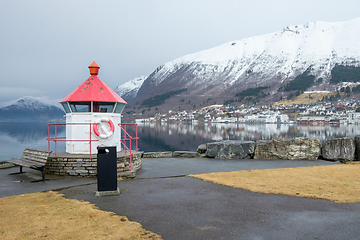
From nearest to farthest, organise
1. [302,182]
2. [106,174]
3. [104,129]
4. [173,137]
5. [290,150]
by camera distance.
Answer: [106,174] < [302,182] < [104,129] < [290,150] < [173,137]

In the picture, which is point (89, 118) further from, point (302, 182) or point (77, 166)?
point (302, 182)

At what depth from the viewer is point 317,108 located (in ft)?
651

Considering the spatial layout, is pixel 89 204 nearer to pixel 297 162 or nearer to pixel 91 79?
pixel 91 79

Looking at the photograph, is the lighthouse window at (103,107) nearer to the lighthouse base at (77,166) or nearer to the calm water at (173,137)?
the lighthouse base at (77,166)

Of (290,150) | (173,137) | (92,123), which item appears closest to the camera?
(92,123)

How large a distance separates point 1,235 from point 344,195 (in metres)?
8.61

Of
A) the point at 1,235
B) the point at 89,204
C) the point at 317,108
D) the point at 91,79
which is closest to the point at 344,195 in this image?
the point at 89,204

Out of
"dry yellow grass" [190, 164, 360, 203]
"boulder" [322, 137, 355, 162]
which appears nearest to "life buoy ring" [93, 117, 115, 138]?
"dry yellow grass" [190, 164, 360, 203]

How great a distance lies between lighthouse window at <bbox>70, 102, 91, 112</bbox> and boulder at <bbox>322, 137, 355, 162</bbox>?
13648 mm

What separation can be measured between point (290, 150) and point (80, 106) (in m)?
12.1

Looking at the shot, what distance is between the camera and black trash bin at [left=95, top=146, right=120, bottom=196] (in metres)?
8.30

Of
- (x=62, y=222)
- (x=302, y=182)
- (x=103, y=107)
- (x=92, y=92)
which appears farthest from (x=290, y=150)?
(x=62, y=222)

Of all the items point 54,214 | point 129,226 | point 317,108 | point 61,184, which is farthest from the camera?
point 317,108

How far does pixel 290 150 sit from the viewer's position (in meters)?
16.7
